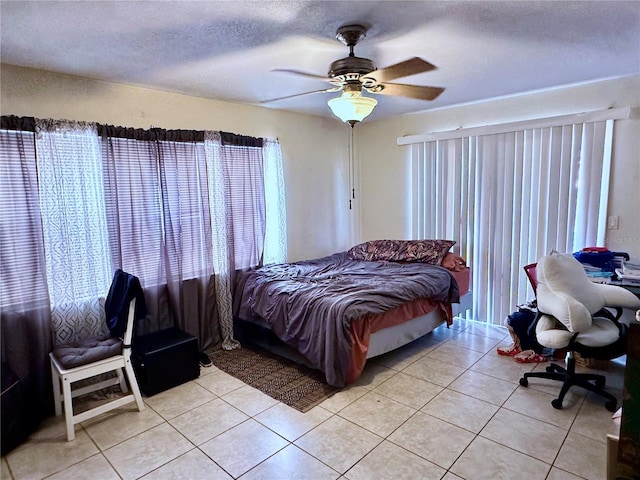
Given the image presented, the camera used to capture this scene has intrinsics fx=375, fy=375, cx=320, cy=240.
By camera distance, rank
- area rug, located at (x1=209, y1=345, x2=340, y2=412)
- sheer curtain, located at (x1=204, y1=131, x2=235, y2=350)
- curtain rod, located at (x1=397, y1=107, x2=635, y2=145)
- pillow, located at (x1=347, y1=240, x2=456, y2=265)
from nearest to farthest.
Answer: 1. area rug, located at (x1=209, y1=345, x2=340, y2=412)
2. curtain rod, located at (x1=397, y1=107, x2=635, y2=145)
3. sheer curtain, located at (x1=204, y1=131, x2=235, y2=350)
4. pillow, located at (x1=347, y1=240, x2=456, y2=265)

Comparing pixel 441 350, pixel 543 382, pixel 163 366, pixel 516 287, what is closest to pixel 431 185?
pixel 516 287

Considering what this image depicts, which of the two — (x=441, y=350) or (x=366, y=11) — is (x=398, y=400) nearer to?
(x=441, y=350)

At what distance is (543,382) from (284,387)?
1981 mm

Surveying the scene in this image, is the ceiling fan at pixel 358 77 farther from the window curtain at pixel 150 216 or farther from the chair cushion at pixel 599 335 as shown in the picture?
the chair cushion at pixel 599 335

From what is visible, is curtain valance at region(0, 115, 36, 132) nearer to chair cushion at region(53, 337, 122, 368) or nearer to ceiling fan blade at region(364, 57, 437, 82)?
chair cushion at region(53, 337, 122, 368)

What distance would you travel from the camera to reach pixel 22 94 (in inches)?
102

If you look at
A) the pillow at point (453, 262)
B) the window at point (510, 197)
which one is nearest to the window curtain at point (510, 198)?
the window at point (510, 197)

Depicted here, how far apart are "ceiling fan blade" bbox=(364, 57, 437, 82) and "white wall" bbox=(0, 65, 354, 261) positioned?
1891 millimetres

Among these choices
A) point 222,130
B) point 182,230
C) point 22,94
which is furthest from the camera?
point 222,130

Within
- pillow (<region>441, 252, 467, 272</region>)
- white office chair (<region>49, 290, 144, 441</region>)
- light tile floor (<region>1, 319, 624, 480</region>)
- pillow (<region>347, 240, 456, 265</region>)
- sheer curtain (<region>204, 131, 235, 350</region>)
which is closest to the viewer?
light tile floor (<region>1, 319, 624, 480</region>)

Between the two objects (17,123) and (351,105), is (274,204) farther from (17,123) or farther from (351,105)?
(17,123)

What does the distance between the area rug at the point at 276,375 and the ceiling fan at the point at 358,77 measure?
197 cm

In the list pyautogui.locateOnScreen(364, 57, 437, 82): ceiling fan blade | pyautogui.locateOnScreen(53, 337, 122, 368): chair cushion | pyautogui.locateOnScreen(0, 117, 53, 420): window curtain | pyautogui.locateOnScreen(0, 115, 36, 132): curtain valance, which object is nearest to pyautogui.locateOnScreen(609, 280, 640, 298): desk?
pyautogui.locateOnScreen(364, 57, 437, 82): ceiling fan blade

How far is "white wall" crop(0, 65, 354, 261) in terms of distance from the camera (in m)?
2.67
